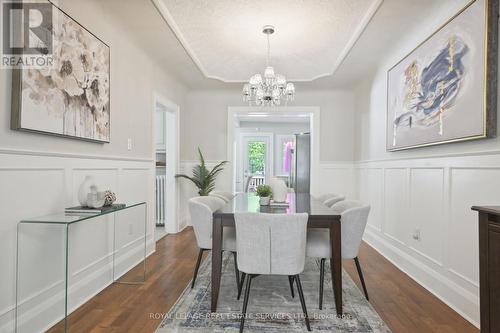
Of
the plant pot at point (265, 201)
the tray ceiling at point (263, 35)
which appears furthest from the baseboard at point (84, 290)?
the tray ceiling at point (263, 35)

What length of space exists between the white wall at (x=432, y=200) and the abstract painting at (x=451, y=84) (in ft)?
0.37

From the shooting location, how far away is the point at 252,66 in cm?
423

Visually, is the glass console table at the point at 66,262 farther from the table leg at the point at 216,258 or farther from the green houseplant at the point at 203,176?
the green houseplant at the point at 203,176

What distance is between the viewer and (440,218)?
8.61ft

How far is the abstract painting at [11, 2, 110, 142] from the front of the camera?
184 cm

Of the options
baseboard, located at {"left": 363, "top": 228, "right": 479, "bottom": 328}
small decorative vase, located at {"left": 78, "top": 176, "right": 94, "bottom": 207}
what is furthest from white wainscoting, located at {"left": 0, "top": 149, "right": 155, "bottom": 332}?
baseboard, located at {"left": 363, "top": 228, "right": 479, "bottom": 328}

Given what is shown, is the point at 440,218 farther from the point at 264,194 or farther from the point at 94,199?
the point at 94,199

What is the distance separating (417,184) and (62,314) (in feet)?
10.5

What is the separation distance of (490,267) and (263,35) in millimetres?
2763

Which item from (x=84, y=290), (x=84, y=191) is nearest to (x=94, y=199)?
(x=84, y=191)

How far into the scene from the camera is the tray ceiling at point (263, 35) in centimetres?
267

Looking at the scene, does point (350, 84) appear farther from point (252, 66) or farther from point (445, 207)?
point (445, 207)

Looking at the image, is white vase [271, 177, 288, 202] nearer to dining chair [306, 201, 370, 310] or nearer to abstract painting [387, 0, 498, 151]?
dining chair [306, 201, 370, 310]

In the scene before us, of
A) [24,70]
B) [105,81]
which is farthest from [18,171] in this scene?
[105,81]
